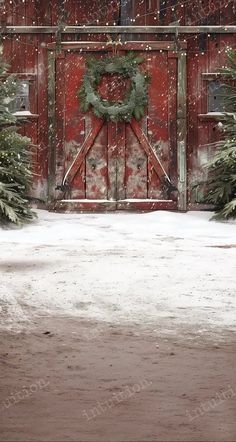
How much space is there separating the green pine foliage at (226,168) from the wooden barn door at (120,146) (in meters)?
0.91

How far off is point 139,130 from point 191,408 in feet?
33.8

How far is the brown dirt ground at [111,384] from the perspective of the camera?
3.79 meters

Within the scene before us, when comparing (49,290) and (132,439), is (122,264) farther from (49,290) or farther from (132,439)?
(132,439)

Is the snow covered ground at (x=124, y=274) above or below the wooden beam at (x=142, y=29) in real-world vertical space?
Result: below

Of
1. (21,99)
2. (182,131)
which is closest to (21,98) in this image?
(21,99)

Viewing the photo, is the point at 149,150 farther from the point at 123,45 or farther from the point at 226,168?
the point at 123,45

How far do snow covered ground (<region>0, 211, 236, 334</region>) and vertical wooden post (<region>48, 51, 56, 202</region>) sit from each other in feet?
6.14

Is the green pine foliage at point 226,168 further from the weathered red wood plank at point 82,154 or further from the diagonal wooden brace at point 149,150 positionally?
the weathered red wood plank at point 82,154

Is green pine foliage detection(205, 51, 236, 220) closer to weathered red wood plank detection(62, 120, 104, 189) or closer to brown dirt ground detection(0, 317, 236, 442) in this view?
weathered red wood plank detection(62, 120, 104, 189)

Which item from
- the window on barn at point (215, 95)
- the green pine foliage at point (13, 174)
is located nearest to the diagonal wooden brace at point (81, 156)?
the green pine foliage at point (13, 174)

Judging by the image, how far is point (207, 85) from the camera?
14164 millimetres

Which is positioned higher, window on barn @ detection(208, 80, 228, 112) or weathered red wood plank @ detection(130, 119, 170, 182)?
window on barn @ detection(208, 80, 228, 112)

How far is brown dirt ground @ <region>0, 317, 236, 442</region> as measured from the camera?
379 centimetres

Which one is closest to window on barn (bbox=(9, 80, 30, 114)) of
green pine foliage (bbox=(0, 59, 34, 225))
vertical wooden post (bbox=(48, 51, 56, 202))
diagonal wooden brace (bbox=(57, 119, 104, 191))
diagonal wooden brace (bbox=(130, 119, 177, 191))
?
vertical wooden post (bbox=(48, 51, 56, 202))
